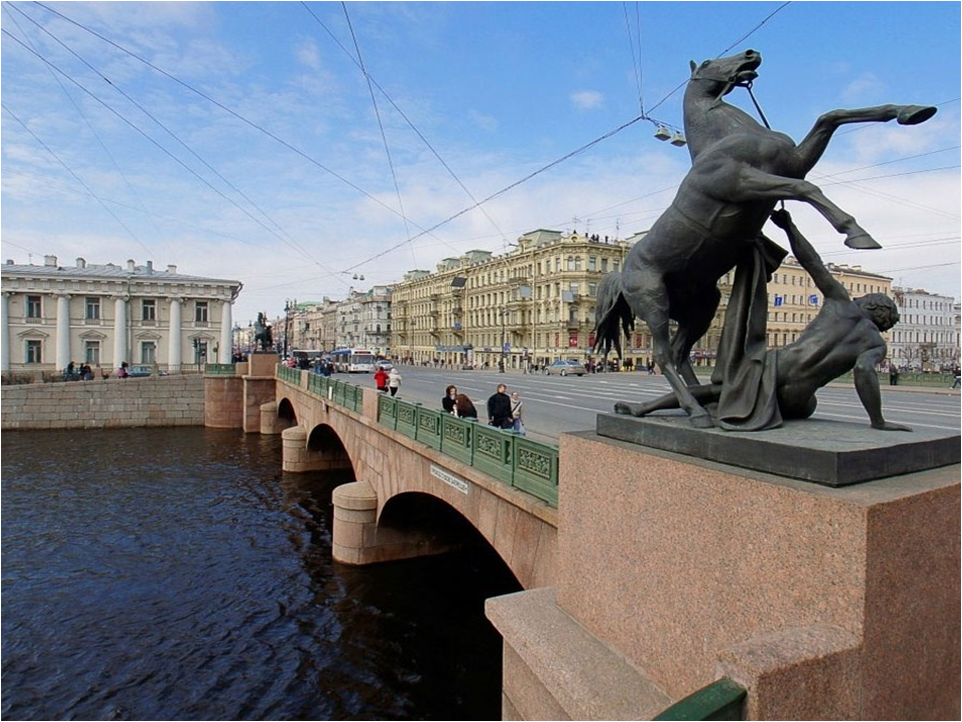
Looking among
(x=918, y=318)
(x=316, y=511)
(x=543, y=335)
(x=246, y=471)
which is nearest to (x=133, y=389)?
(x=246, y=471)

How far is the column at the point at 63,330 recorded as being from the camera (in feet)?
165

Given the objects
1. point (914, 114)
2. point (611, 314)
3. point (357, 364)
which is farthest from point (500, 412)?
point (357, 364)

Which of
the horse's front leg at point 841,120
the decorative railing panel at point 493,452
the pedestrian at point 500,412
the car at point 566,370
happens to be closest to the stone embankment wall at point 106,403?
the car at point 566,370

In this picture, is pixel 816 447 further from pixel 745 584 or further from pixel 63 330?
pixel 63 330

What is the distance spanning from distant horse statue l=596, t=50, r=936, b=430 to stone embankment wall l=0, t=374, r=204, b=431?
133ft

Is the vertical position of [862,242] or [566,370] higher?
[862,242]

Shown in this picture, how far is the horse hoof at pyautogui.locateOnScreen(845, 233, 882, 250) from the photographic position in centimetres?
272

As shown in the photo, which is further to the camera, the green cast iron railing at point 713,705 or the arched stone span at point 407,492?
the arched stone span at point 407,492

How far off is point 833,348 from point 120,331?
59249mm

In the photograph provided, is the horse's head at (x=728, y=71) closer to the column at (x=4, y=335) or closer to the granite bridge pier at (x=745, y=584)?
the granite bridge pier at (x=745, y=584)

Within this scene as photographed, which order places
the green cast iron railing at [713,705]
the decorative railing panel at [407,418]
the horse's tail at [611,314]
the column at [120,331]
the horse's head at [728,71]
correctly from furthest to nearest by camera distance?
the column at [120,331] → the decorative railing panel at [407,418] → the horse's tail at [611,314] → the horse's head at [728,71] → the green cast iron railing at [713,705]

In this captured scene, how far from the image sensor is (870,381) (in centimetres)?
326

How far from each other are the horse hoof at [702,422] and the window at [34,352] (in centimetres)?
6082

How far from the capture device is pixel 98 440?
32938 millimetres
